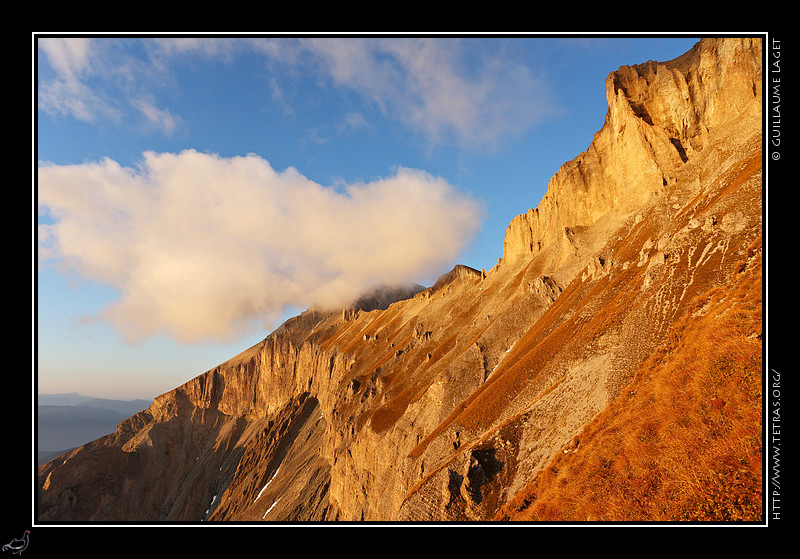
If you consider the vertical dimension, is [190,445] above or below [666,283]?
below

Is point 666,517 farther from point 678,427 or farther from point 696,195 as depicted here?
point 696,195

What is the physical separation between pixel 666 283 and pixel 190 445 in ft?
738

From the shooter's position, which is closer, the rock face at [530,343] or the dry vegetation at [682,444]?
the dry vegetation at [682,444]

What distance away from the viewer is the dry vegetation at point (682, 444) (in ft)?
38.3

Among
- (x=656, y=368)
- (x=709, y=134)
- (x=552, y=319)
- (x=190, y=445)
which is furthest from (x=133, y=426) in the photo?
(x=709, y=134)
